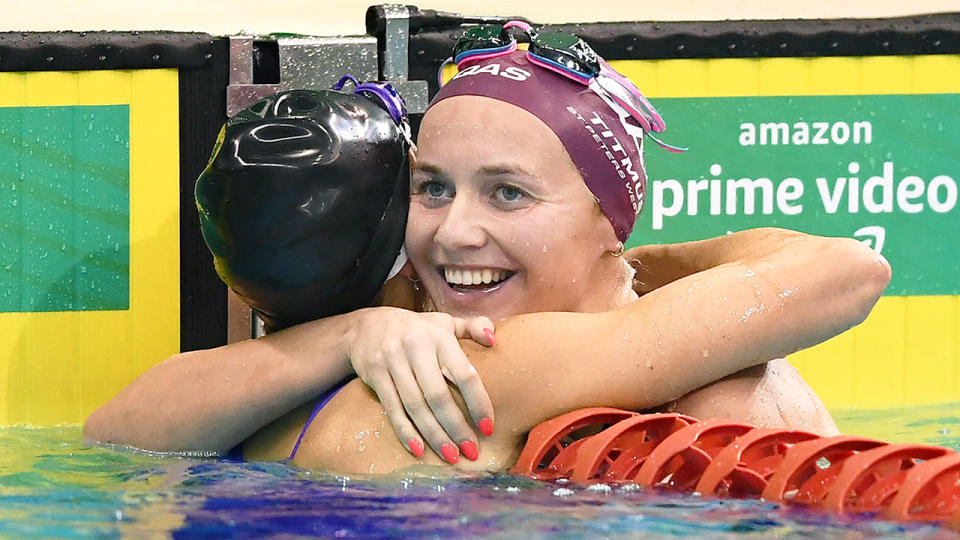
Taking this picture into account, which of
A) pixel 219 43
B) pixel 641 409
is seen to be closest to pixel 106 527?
pixel 641 409

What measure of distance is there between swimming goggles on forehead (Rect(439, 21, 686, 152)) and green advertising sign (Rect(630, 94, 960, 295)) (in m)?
0.80

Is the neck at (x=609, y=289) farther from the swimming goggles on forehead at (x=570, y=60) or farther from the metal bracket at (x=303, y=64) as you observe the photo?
the metal bracket at (x=303, y=64)

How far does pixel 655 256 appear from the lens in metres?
3.26

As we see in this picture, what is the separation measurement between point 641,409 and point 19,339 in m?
1.89

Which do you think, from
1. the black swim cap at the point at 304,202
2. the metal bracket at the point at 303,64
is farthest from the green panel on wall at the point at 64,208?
the black swim cap at the point at 304,202

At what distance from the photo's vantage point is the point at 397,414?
2.44 metres

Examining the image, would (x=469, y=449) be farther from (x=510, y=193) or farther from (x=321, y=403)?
(x=510, y=193)

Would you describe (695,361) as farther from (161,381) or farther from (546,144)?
(161,381)

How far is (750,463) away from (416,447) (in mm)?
612

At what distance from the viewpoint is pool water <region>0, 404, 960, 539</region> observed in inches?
77.5

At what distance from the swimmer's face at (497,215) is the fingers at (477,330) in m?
0.20

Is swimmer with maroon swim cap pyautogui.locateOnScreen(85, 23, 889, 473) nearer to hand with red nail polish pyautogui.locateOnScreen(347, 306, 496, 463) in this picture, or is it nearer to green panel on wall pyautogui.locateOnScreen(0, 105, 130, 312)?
hand with red nail polish pyautogui.locateOnScreen(347, 306, 496, 463)

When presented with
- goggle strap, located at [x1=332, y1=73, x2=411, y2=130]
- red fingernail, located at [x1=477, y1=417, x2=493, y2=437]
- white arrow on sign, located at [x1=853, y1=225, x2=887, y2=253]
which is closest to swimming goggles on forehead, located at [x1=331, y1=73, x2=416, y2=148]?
goggle strap, located at [x1=332, y1=73, x2=411, y2=130]

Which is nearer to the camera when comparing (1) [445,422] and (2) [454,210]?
(1) [445,422]
